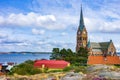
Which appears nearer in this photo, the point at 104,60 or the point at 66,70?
the point at 66,70

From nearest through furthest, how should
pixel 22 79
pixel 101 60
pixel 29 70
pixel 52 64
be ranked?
pixel 22 79 < pixel 29 70 < pixel 52 64 < pixel 101 60

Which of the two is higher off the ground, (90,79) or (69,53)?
(69,53)

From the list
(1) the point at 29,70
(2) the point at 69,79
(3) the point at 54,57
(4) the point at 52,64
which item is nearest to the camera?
(2) the point at 69,79

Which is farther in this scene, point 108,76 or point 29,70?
point 29,70

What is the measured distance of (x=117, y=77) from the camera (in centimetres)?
2214

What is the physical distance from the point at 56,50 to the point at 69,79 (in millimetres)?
130773

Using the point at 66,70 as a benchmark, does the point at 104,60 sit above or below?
above

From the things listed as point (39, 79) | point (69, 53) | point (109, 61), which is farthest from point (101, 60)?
point (39, 79)

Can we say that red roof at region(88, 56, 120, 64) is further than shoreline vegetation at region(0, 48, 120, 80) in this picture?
Yes

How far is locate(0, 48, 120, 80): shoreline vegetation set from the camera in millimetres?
25750

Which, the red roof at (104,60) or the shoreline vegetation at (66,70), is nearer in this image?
the shoreline vegetation at (66,70)

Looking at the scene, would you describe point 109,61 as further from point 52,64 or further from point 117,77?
point 117,77

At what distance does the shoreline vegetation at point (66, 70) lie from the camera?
25.8 metres

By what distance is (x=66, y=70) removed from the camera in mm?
56156
